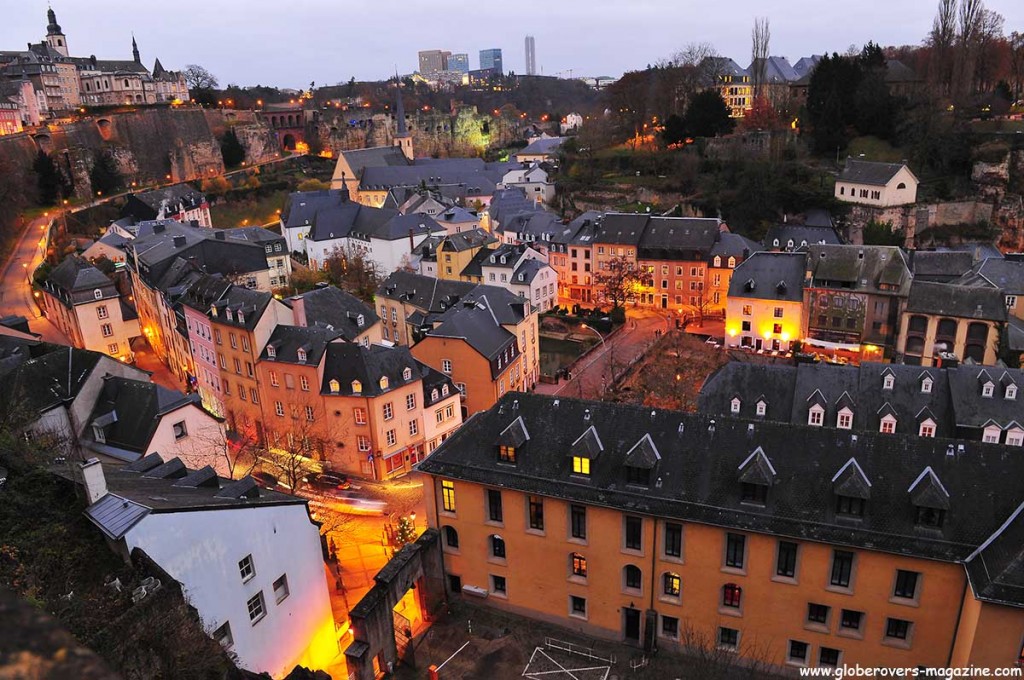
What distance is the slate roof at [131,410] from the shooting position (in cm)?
2786

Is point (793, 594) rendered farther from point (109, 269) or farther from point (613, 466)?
point (109, 269)

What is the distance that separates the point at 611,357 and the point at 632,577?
28888 millimetres

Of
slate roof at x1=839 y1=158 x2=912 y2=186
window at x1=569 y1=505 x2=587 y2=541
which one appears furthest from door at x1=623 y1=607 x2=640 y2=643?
slate roof at x1=839 y1=158 x2=912 y2=186

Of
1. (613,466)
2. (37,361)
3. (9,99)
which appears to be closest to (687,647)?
(613,466)

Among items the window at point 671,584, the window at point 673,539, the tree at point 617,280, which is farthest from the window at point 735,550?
the tree at point 617,280

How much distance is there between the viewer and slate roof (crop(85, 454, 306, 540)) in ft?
51.0

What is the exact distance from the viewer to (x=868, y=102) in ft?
236

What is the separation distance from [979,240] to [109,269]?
79661mm

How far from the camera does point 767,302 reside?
1992 inches

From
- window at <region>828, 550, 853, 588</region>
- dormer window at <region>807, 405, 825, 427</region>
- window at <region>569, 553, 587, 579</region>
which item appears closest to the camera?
window at <region>828, 550, 853, 588</region>

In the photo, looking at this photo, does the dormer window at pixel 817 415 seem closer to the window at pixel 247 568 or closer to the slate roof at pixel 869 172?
the window at pixel 247 568

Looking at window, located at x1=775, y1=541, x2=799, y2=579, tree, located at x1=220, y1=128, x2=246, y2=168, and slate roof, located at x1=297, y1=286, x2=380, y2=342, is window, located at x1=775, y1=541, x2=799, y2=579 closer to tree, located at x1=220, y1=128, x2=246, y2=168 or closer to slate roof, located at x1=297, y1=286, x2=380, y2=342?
slate roof, located at x1=297, y1=286, x2=380, y2=342

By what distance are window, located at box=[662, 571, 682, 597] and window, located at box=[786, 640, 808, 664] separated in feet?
12.3

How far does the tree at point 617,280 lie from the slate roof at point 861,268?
16.0 meters
